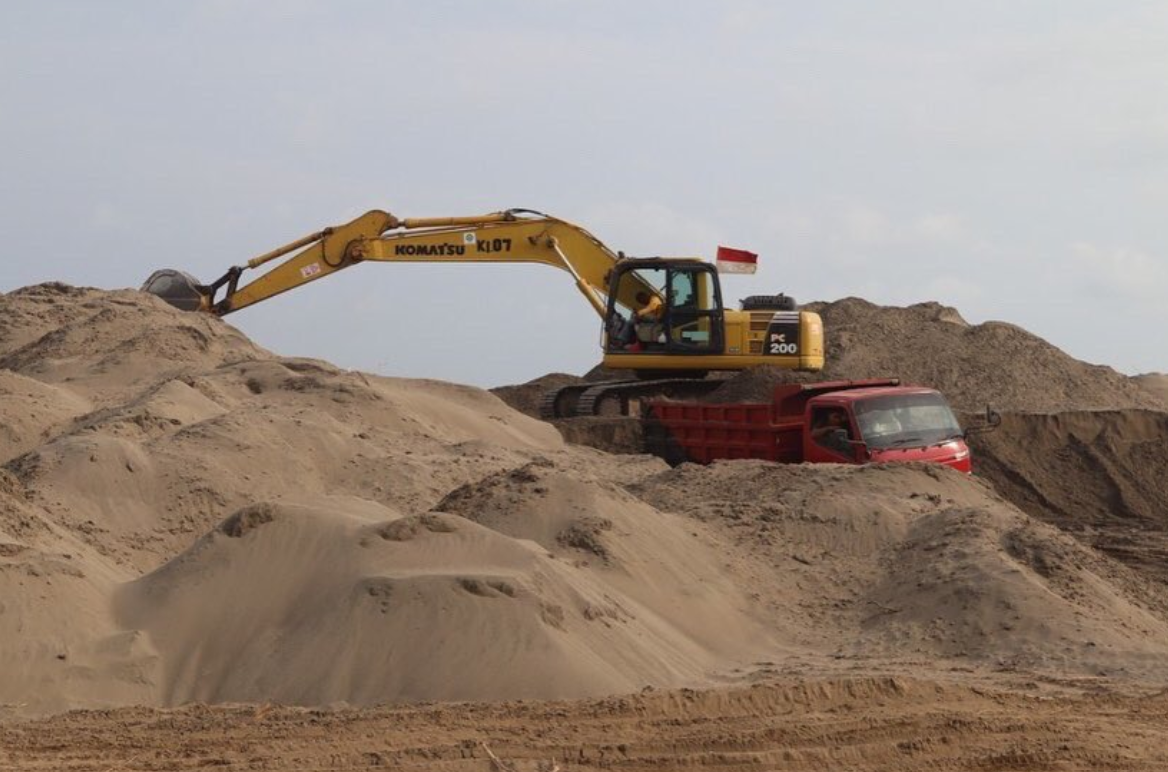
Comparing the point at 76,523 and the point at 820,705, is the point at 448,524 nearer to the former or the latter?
the point at 820,705

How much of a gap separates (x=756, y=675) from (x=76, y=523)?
6.03 metres

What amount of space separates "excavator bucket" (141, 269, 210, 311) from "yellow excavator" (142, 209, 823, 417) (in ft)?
2.39

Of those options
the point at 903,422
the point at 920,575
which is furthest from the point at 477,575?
the point at 903,422

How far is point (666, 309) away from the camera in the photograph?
22469mm

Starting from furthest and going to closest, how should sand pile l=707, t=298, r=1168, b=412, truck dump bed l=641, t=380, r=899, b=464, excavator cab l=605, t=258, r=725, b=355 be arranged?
sand pile l=707, t=298, r=1168, b=412 < excavator cab l=605, t=258, r=725, b=355 < truck dump bed l=641, t=380, r=899, b=464

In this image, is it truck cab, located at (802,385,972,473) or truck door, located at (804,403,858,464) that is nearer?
truck cab, located at (802,385,972,473)

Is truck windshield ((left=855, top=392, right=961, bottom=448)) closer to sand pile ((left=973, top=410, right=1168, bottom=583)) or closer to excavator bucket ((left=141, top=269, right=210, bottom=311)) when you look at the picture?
sand pile ((left=973, top=410, right=1168, bottom=583))

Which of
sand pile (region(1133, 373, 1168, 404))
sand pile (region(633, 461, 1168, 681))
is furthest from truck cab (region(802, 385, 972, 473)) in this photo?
sand pile (region(1133, 373, 1168, 404))

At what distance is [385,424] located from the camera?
19.8 m

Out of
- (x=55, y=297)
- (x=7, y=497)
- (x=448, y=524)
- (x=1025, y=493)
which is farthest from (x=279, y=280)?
(x=448, y=524)

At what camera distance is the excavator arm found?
23891 mm

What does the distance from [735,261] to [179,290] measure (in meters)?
9.38

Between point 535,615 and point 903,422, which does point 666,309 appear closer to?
point 903,422

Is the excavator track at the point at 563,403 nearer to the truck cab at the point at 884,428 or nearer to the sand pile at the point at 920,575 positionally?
the truck cab at the point at 884,428
